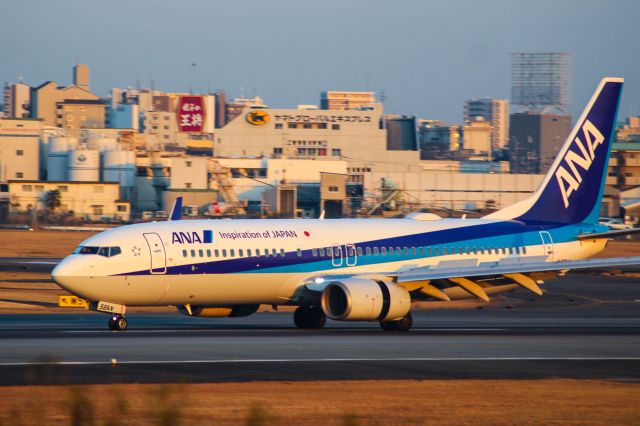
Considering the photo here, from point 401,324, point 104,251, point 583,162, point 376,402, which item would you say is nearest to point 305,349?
point 401,324

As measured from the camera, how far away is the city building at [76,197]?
442 feet

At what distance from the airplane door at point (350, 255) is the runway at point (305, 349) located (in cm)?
233

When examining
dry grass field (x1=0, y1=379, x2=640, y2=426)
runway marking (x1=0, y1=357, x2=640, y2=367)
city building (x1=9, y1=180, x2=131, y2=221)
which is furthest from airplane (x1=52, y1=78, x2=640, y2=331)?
city building (x1=9, y1=180, x2=131, y2=221)

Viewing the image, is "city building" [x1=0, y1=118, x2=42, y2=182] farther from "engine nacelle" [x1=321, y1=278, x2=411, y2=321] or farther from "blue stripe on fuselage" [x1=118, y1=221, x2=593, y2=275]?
"engine nacelle" [x1=321, y1=278, x2=411, y2=321]

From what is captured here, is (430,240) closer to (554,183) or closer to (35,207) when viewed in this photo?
(554,183)

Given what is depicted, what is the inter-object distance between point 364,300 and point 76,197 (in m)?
107

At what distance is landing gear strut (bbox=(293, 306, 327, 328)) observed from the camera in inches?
1505

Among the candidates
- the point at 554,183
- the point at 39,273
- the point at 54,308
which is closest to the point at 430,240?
the point at 554,183

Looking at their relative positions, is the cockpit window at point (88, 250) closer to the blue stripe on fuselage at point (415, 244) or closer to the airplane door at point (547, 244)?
the blue stripe on fuselage at point (415, 244)

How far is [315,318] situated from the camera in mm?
38250

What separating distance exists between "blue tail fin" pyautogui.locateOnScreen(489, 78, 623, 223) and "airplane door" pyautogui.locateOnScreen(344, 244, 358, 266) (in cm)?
719

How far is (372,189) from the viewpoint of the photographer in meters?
147

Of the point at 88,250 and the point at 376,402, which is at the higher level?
the point at 88,250

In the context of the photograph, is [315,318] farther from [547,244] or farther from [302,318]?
[547,244]
